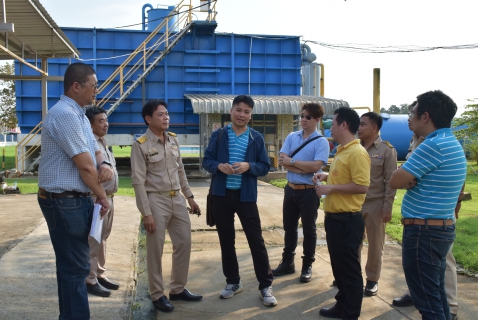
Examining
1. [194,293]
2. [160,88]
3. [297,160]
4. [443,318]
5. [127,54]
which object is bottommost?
[194,293]

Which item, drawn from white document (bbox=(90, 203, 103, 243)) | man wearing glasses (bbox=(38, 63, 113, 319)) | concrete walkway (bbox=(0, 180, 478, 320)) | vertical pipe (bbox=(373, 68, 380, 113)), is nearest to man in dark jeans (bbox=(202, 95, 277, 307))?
concrete walkway (bbox=(0, 180, 478, 320))

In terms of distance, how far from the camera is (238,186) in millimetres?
4688

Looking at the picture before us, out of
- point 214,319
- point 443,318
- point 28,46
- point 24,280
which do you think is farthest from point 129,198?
point 443,318

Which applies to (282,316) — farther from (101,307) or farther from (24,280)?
(24,280)

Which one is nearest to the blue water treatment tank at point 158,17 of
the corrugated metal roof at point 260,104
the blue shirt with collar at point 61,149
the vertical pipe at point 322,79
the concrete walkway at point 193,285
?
the corrugated metal roof at point 260,104

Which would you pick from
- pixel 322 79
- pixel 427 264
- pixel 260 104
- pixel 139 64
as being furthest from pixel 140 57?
pixel 427 264

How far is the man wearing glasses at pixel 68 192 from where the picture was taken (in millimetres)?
3182

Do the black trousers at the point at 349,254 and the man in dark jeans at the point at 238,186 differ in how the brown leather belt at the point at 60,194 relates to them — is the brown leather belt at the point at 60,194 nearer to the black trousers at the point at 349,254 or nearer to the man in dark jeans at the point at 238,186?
the man in dark jeans at the point at 238,186

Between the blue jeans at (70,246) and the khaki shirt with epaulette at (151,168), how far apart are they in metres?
1.14

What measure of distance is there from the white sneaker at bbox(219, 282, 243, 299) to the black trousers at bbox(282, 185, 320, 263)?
857 millimetres

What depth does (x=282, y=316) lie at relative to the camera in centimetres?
436

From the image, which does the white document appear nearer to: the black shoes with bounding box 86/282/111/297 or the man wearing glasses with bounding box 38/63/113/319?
the man wearing glasses with bounding box 38/63/113/319

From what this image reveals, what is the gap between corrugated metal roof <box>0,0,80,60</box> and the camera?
776cm

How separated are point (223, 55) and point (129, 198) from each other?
10.1m
